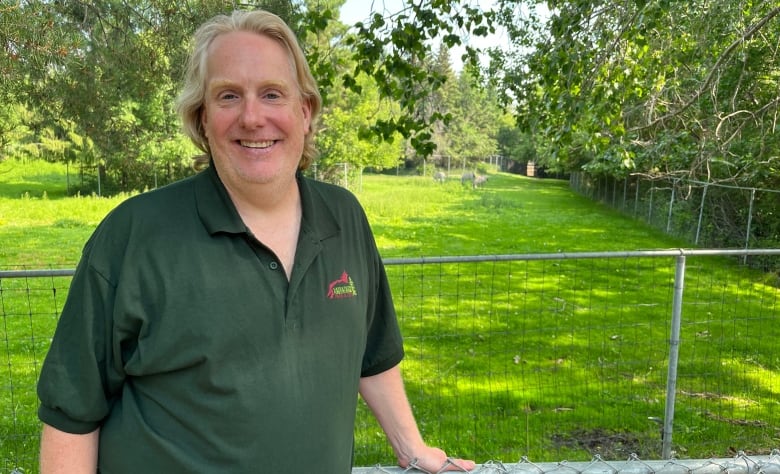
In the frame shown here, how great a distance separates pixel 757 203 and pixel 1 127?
1248 cm

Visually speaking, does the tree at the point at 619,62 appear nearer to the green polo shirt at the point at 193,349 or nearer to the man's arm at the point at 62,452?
the green polo shirt at the point at 193,349

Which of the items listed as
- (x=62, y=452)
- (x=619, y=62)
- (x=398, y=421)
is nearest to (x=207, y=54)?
(x=62, y=452)

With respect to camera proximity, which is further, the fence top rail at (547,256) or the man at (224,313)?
the fence top rail at (547,256)

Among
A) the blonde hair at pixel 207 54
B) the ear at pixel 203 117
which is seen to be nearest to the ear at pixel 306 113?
the blonde hair at pixel 207 54

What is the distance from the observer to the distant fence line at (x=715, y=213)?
12.0m

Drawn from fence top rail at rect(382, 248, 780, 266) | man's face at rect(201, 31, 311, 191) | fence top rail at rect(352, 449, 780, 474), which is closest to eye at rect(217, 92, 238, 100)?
man's face at rect(201, 31, 311, 191)

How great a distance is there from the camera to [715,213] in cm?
1406

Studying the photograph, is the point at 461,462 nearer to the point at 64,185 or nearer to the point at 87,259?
the point at 87,259

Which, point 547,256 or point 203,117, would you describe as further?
point 547,256

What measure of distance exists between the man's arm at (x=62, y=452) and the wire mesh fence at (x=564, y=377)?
2.36 metres

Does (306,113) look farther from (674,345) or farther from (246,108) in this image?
(674,345)

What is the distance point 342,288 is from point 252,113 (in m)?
0.46

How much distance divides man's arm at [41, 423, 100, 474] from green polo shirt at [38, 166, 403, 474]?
0.07ft

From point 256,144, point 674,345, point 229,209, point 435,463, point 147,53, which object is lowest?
point 674,345
